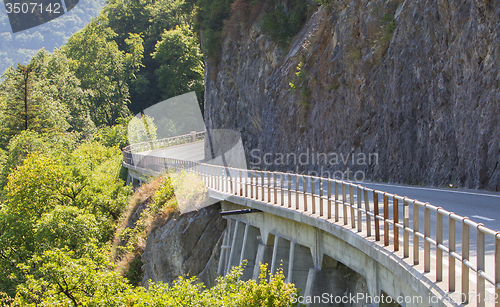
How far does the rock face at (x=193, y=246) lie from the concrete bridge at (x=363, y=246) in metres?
0.99

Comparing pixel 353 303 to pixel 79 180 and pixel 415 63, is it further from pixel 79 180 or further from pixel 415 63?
pixel 79 180

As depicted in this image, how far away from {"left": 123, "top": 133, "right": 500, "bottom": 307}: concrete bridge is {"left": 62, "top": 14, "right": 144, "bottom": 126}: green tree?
57.0m

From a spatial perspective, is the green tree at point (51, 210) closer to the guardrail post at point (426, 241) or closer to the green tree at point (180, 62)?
the guardrail post at point (426, 241)

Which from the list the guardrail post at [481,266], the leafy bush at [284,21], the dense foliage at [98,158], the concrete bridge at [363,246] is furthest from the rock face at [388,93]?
the guardrail post at [481,266]

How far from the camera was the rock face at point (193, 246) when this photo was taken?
20.1 meters

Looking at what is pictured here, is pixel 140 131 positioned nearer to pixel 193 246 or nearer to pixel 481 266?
pixel 193 246

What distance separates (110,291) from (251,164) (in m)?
19.6

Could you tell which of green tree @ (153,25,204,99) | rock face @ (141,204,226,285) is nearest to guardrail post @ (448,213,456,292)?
rock face @ (141,204,226,285)

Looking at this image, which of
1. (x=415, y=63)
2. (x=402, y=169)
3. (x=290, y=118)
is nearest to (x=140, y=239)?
(x=290, y=118)

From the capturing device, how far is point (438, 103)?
17.1 metres

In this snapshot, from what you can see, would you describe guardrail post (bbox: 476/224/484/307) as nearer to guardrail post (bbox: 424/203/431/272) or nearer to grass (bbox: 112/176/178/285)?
guardrail post (bbox: 424/203/431/272)

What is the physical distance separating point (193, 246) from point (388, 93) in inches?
411

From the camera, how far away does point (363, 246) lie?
27.6 feet

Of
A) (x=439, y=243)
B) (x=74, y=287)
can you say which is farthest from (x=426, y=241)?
(x=74, y=287)
